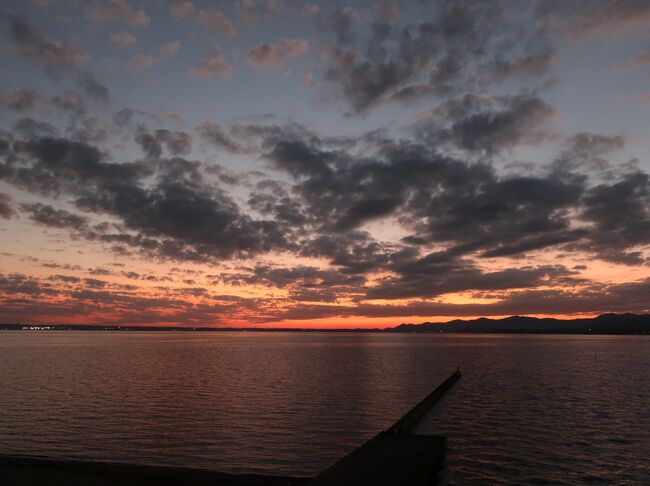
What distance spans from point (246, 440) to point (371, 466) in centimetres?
1147

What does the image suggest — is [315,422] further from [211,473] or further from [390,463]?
[211,473]

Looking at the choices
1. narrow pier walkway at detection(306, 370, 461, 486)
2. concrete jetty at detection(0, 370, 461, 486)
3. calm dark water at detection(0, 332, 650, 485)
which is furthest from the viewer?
calm dark water at detection(0, 332, 650, 485)

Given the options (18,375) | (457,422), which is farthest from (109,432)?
(18,375)

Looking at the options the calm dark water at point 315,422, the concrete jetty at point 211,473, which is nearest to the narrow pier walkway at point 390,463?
the concrete jetty at point 211,473

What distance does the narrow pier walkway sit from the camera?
67.8ft

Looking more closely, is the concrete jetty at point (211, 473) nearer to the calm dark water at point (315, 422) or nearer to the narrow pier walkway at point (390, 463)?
the narrow pier walkway at point (390, 463)

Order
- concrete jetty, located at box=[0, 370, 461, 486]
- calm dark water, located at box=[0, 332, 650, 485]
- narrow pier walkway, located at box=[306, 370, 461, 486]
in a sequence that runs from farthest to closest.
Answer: calm dark water, located at box=[0, 332, 650, 485]
narrow pier walkway, located at box=[306, 370, 461, 486]
concrete jetty, located at box=[0, 370, 461, 486]

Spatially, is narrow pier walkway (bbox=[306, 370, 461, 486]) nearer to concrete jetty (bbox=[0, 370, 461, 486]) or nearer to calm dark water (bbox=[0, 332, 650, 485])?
concrete jetty (bbox=[0, 370, 461, 486])

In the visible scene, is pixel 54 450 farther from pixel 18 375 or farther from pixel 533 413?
pixel 18 375

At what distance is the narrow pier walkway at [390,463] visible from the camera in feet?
67.8

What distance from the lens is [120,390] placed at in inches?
2115

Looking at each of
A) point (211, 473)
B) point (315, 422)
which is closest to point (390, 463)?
point (211, 473)

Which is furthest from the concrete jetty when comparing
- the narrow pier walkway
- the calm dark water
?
the calm dark water

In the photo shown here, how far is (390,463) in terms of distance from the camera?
77.4ft
